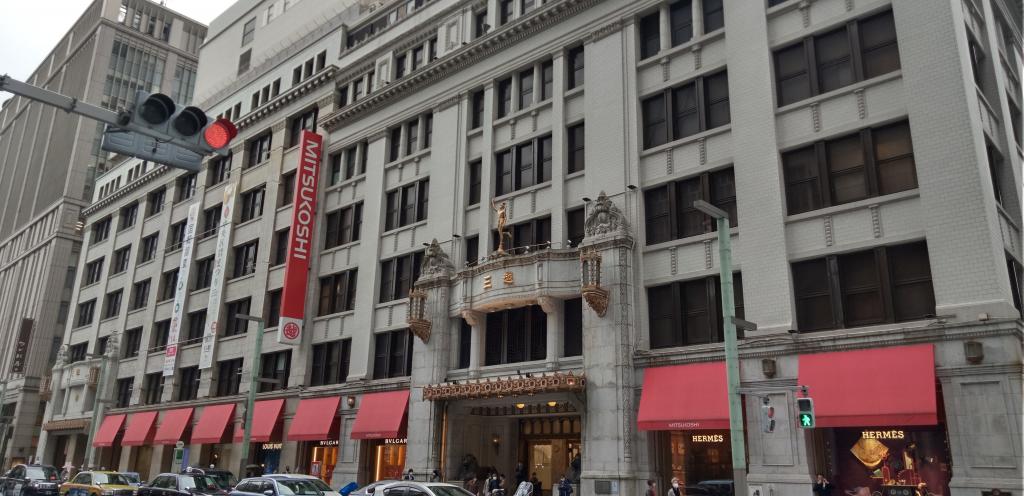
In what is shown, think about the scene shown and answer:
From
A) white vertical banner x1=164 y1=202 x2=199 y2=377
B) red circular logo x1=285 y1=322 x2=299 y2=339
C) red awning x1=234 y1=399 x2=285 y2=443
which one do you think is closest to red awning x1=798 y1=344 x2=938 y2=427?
red circular logo x1=285 y1=322 x2=299 y2=339

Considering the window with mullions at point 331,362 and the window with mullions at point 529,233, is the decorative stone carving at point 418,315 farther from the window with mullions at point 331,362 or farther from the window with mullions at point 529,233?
the window with mullions at point 331,362

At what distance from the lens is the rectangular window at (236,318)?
4447cm

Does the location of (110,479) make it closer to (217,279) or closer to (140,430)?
(217,279)

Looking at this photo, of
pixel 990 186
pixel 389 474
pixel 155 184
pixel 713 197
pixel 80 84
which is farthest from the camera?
pixel 80 84

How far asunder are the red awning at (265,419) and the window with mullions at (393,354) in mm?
7027

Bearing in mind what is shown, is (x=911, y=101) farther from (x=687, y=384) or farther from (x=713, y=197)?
(x=687, y=384)

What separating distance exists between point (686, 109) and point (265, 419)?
27.0 metres

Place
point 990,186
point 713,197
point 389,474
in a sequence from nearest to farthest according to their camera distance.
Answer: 1. point 990,186
2. point 713,197
3. point 389,474

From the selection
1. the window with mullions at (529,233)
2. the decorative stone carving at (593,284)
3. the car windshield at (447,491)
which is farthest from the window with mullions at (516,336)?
the car windshield at (447,491)

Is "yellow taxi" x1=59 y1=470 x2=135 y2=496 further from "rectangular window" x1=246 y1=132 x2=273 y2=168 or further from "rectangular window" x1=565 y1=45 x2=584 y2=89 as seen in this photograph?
"rectangular window" x1=565 y1=45 x2=584 y2=89

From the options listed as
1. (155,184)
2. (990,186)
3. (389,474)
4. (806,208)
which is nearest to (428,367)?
(389,474)

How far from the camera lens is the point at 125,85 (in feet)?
291

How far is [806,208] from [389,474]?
21.8m

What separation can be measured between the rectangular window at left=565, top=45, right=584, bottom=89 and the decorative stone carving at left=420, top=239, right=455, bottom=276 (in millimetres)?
9180
